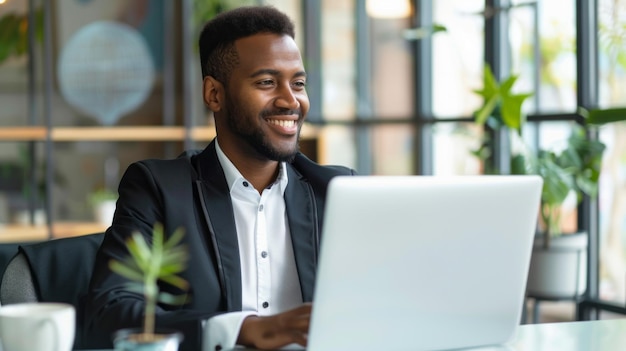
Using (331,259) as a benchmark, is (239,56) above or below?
above

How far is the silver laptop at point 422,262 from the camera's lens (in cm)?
142

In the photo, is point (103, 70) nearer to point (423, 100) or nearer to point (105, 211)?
point (105, 211)

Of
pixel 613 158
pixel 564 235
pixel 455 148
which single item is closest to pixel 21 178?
pixel 455 148

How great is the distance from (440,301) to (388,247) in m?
0.15

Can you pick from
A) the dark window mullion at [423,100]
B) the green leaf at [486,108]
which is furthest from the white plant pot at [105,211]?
the green leaf at [486,108]

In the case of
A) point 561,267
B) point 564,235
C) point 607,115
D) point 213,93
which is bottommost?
point 561,267

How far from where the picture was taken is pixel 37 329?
1.34 metres

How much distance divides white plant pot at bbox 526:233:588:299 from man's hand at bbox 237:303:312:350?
2.61 meters

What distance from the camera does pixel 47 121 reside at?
5402 mm

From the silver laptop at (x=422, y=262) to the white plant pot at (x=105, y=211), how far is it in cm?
413

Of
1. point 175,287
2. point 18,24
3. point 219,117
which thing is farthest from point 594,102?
point 18,24

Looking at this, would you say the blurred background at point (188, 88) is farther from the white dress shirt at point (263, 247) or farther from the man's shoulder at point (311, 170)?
the white dress shirt at point (263, 247)

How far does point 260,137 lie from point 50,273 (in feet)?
1.72

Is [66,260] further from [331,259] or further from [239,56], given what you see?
[331,259]
